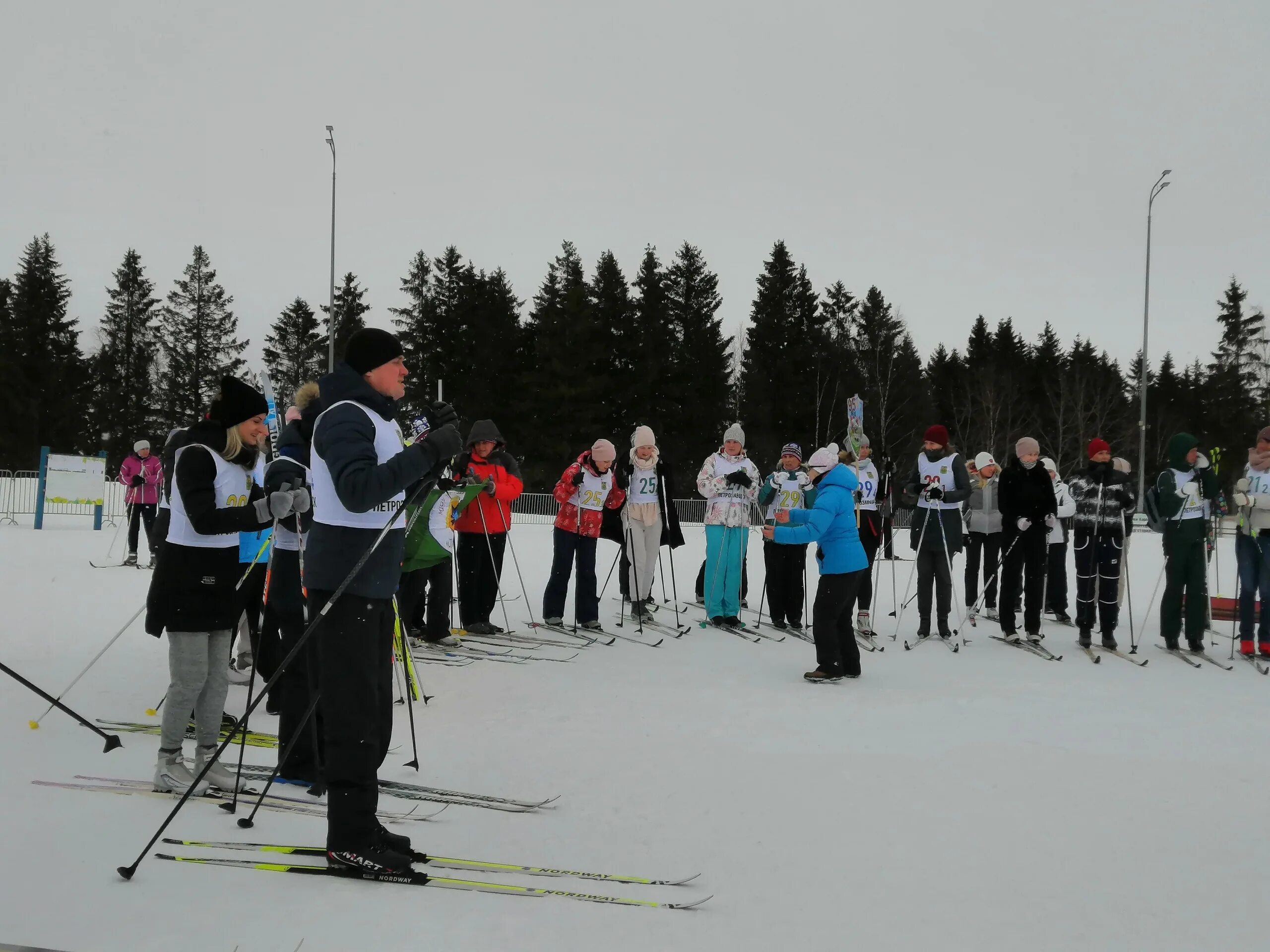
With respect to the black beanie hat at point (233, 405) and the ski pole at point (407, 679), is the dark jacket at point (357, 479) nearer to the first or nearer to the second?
the ski pole at point (407, 679)

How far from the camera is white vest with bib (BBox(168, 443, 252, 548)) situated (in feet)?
13.0

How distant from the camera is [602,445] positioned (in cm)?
884

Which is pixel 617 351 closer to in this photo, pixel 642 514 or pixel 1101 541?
pixel 642 514

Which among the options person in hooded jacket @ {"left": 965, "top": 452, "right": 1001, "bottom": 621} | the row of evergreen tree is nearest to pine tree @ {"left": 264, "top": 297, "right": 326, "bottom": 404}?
the row of evergreen tree

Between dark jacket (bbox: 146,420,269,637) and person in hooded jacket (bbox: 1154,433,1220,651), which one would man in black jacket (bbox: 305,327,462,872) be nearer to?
dark jacket (bbox: 146,420,269,637)

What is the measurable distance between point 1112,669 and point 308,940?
6.95 metres

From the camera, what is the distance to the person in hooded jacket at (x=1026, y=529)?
8727 mm

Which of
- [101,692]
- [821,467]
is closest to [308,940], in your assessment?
[101,692]

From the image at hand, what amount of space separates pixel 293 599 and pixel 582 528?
399 centimetres

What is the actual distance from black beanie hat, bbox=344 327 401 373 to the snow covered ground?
70.1 inches

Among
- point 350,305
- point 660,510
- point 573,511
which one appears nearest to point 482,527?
point 573,511

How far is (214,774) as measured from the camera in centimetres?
407

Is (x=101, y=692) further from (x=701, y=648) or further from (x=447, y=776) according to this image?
(x=701, y=648)

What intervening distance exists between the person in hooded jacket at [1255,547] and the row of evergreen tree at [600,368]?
1230 inches
